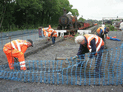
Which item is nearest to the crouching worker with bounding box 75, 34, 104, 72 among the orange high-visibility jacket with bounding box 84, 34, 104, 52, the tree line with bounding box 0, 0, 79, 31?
the orange high-visibility jacket with bounding box 84, 34, 104, 52

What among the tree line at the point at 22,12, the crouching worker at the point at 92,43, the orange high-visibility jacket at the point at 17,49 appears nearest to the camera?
the crouching worker at the point at 92,43

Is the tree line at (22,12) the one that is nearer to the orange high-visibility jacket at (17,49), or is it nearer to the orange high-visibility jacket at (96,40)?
the orange high-visibility jacket at (96,40)

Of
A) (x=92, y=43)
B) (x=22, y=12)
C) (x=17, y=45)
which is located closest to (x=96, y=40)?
(x=92, y=43)

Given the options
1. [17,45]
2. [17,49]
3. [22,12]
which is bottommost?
[17,49]

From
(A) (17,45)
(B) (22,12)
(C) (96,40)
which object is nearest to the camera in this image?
(C) (96,40)

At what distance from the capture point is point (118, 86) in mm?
3332

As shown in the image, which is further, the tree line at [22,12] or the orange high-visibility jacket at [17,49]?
the tree line at [22,12]

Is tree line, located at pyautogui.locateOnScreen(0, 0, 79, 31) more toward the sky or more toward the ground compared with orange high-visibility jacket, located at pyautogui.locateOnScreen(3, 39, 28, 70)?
more toward the sky

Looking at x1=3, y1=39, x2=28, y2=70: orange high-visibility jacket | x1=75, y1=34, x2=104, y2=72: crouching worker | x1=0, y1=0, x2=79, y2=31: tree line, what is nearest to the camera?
x1=75, y1=34, x2=104, y2=72: crouching worker

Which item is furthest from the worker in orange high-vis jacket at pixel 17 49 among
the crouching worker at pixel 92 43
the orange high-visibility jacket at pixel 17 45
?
the crouching worker at pixel 92 43

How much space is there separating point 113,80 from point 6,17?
21499 mm

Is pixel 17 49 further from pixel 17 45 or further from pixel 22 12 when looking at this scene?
pixel 22 12

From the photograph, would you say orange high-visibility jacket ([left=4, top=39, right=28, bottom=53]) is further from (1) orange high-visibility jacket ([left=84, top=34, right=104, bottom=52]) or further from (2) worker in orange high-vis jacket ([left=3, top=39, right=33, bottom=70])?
(1) orange high-visibility jacket ([left=84, top=34, right=104, bottom=52])

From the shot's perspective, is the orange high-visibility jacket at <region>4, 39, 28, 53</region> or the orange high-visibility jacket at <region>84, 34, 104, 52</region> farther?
the orange high-visibility jacket at <region>4, 39, 28, 53</region>
